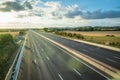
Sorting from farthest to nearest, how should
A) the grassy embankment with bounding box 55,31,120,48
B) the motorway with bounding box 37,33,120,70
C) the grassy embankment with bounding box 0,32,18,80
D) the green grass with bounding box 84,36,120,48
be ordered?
Answer: the grassy embankment with bounding box 55,31,120,48 → the green grass with bounding box 84,36,120,48 → the motorway with bounding box 37,33,120,70 → the grassy embankment with bounding box 0,32,18,80

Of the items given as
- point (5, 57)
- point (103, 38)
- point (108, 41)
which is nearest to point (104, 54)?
point (5, 57)

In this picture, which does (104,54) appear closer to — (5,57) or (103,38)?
(5,57)

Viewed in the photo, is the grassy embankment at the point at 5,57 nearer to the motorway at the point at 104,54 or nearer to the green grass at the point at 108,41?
the motorway at the point at 104,54

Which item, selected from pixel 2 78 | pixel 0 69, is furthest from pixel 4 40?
pixel 2 78

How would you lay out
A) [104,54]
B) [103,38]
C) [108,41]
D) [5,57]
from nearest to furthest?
[5,57], [104,54], [108,41], [103,38]

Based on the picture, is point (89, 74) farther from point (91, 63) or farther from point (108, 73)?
point (91, 63)

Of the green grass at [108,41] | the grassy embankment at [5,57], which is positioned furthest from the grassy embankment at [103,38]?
the grassy embankment at [5,57]

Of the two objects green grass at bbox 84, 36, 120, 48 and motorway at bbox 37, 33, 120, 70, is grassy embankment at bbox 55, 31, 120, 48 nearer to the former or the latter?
green grass at bbox 84, 36, 120, 48

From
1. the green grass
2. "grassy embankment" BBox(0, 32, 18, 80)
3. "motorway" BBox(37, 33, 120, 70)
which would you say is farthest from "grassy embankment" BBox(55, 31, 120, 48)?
"grassy embankment" BBox(0, 32, 18, 80)

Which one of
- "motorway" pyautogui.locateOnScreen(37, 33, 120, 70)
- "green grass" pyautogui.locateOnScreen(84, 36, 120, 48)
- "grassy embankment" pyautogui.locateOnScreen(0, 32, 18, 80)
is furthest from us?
"green grass" pyautogui.locateOnScreen(84, 36, 120, 48)

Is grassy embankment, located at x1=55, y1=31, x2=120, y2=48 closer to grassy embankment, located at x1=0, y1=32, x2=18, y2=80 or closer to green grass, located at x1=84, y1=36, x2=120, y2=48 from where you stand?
green grass, located at x1=84, y1=36, x2=120, y2=48

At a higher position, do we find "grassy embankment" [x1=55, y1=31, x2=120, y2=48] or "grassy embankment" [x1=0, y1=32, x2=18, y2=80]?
"grassy embankment" [x1=0, y1=32, x2=18, y2=80]

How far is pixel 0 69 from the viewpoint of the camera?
20953 millimetres

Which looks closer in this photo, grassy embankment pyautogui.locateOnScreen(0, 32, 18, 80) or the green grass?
grassy embankment pyautogui.locateOnScreen(0, 32, 18, 80)
